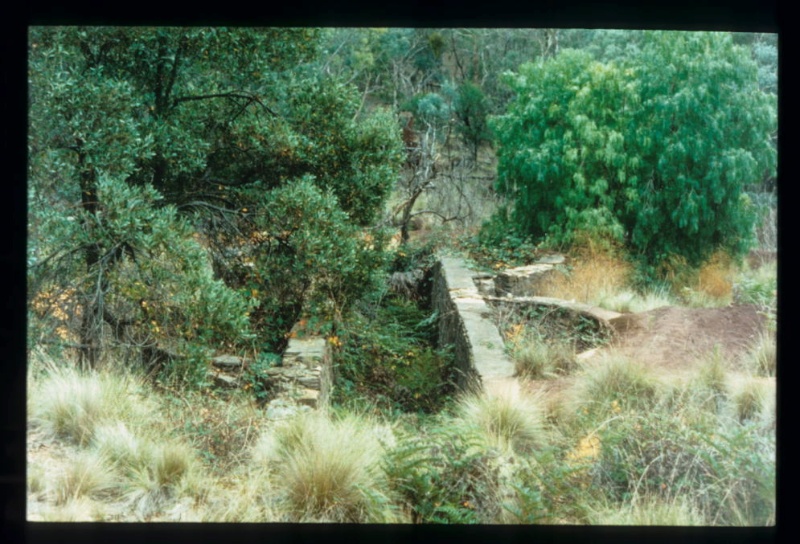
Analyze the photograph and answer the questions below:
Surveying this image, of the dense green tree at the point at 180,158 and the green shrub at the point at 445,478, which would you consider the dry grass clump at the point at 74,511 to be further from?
the green shrub at the point at 445,478

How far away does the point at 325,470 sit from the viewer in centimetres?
343

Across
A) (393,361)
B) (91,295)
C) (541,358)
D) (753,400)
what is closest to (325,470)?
(393,361)

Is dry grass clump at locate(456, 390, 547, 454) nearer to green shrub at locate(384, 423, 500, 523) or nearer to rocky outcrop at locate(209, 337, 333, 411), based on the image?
green shrub at locate(384, 423, 500, 523)

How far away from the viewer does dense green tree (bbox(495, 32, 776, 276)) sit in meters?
3.92

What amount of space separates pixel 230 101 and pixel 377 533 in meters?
2.22

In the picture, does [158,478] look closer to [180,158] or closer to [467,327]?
[180,158]

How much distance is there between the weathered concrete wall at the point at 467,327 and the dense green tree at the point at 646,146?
17.1 inches

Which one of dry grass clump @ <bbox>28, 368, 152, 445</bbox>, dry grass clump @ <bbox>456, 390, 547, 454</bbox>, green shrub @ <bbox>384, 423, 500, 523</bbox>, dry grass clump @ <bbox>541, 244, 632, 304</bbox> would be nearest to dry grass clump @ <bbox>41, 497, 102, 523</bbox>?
dry grass clump @ <bbox>28, 368, 152, 445</bbox>

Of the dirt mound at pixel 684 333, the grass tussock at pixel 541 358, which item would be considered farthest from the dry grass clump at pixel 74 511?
the dirt mound at pixel 684 333

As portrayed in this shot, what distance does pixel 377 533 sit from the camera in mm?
3320

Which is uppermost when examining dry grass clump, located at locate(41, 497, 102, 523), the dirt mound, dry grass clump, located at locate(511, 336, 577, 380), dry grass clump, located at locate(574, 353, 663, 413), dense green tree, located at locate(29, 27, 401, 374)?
dense green tree, located at locate(29, 27, 401, 374)

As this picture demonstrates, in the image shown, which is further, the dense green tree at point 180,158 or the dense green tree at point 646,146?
the dense green tree at point 646,146

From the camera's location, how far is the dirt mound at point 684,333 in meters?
3.82

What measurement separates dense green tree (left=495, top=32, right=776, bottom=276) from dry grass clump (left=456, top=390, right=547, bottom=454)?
91 centimetres
